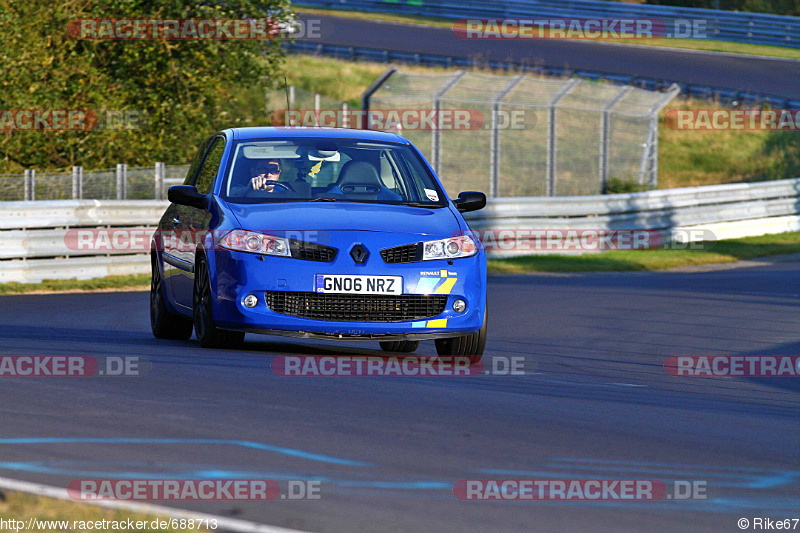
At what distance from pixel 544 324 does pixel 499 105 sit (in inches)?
508

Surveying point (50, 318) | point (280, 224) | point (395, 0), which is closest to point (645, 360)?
point (280, 224)

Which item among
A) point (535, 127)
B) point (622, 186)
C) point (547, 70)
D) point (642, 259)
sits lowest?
point (642, 259)

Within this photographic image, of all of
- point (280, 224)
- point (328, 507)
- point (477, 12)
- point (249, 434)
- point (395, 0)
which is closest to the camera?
point (328, 507)

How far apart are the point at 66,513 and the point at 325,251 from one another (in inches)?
180

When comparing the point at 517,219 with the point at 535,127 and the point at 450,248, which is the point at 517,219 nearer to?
the point at 535,127

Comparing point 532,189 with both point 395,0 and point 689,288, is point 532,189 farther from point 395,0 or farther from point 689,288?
point 395,0

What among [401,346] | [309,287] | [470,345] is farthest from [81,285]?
[309,287]

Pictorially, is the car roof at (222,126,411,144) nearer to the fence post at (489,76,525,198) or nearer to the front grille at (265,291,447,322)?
the front grille at (265,291,447,322)

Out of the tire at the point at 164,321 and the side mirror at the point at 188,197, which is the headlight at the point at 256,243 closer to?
the side mirror at the point at 188,197

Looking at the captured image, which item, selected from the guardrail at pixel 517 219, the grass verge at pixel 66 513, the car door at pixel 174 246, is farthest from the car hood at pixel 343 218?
the guardrail at pixel 517 219

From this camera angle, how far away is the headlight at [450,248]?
30.0 ft

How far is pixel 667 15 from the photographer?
45.8 meters

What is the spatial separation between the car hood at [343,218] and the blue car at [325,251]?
0.03 feet

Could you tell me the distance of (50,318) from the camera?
13.0 metres
